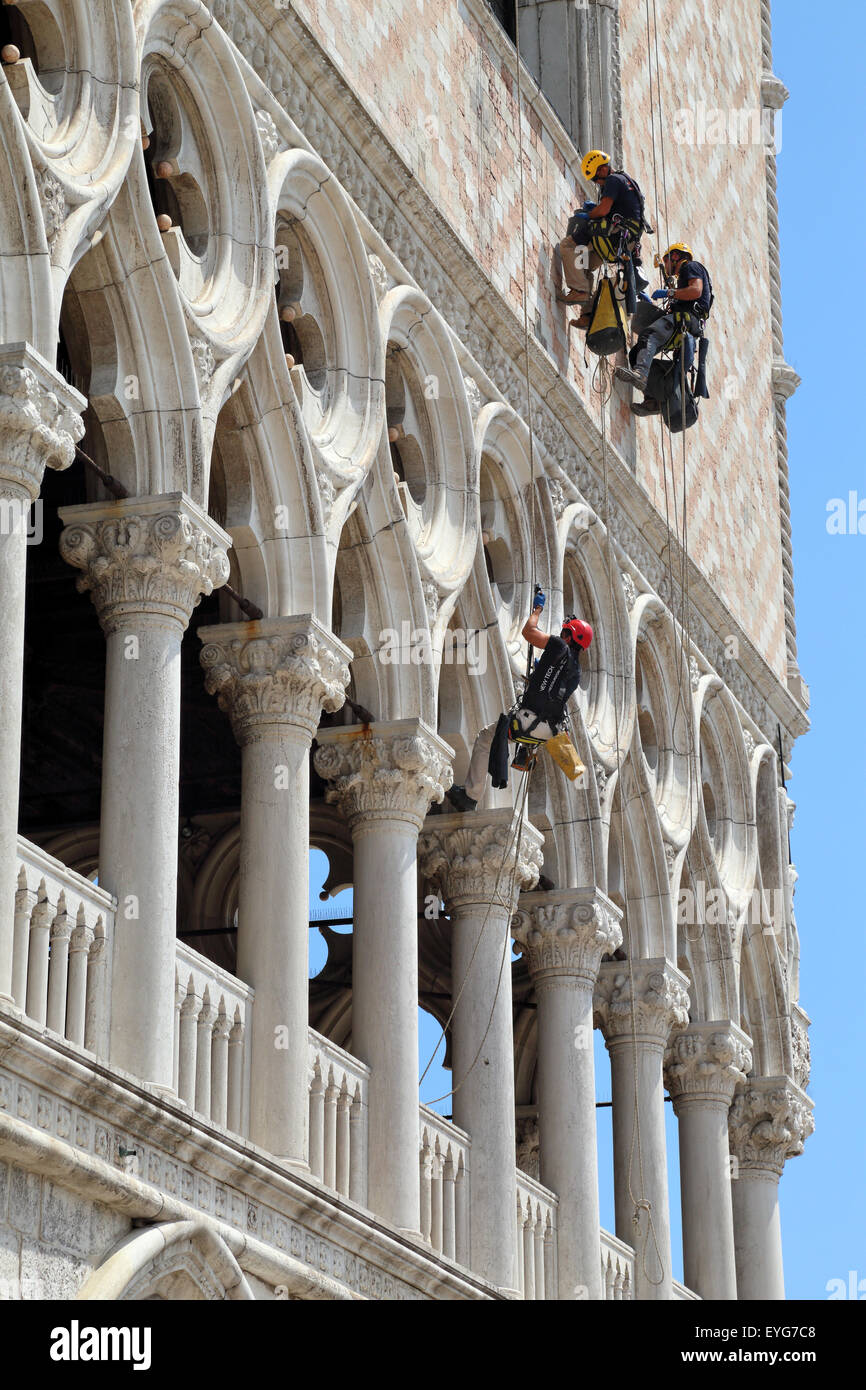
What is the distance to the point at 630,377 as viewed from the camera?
20.4 meters

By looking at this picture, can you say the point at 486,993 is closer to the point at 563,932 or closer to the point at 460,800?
the point at 460,800

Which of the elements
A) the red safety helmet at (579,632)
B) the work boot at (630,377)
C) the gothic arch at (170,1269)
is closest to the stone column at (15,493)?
the gothic arch at (170,1269)

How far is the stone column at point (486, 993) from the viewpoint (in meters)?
16.3

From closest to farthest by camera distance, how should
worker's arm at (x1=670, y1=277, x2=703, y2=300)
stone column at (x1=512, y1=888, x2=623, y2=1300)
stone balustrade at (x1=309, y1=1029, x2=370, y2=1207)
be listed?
1. stone balustrade at (x1=309, y1=1029, x2=370, y2=1207)
2. stone column at (x1=512, y1=888, x2=623, y2=1300)
3. worker's arm at (x1=670, y1=277, x2=703, y2=300)

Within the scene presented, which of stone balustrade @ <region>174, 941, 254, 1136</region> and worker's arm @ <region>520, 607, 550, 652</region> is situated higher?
worker's arm @ <region>520, 607, 550, 652</region>

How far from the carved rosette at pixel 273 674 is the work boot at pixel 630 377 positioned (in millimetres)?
6193

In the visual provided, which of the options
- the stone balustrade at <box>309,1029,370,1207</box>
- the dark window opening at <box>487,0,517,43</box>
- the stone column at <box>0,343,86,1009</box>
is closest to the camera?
the stone column at <box>0,343,86,1009</box>

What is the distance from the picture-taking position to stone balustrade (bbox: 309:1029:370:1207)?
14.5m

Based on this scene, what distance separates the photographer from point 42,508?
53.2 ft

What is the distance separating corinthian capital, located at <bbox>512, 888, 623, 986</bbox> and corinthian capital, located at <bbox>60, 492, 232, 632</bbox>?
5.71m

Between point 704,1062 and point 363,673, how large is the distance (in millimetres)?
6498

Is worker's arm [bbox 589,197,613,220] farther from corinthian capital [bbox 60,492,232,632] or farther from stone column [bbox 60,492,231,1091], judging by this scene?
corinthian capital [bbox 60,492,232,632]

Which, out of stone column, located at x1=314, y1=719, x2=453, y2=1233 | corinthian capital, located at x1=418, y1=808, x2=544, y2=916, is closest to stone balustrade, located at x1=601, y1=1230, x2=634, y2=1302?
corinthian capital, located at x1=418, y1=808, x2=544, y2=916
